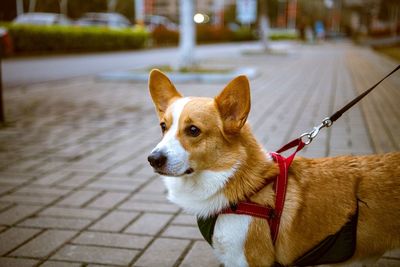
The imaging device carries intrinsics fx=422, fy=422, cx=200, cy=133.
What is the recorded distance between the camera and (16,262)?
9.98 ft

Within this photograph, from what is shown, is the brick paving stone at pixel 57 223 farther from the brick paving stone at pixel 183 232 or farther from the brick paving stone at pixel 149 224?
the brick paving stone at pixel 183 232

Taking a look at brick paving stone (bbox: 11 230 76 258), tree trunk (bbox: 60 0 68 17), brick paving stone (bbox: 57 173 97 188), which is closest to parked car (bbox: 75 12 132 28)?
tree trunk (bbox: 60 0 68 17)

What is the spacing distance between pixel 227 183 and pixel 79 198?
2311mm

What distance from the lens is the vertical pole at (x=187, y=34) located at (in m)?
14.0

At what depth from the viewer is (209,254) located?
3115 mm

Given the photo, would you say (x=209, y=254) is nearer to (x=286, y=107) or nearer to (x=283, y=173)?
(x=283, y=173)

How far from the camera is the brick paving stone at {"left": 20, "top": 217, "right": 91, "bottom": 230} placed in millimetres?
3615

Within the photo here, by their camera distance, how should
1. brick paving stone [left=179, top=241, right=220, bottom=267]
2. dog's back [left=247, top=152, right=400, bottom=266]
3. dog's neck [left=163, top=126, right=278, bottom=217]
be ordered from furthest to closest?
1. brick paving stone [left=179, top=241, right=220, bottom=267]
2. dog's neck [left=163, top=126, right=278, bottom=217]
3. dog's back [left=247, top=152, right=400, bottom=266]

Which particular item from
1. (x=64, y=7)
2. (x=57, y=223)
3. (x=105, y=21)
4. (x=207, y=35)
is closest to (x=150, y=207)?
(x=57, y=223)

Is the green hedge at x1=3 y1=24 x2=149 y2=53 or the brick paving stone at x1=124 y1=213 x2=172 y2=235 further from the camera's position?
the green hedge at x1=3 y1=24 x2=149 y2=53

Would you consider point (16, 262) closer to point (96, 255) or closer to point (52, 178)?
point (96, 255)

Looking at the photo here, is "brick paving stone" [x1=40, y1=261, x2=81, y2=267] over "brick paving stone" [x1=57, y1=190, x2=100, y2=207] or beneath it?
beneath

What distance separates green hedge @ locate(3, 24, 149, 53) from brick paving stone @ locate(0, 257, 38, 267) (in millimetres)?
20293

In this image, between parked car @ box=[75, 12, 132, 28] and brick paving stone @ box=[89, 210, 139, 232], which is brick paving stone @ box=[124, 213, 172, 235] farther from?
parked car @ box=[75, 12, 132, 28]
